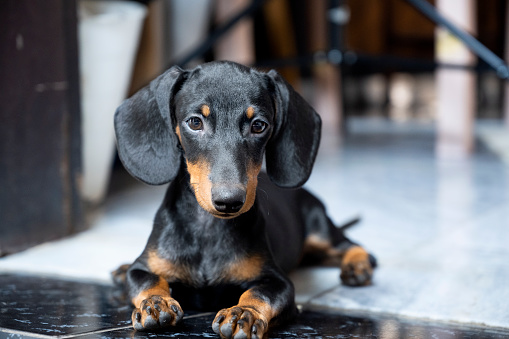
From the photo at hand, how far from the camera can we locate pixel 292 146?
2.22 m

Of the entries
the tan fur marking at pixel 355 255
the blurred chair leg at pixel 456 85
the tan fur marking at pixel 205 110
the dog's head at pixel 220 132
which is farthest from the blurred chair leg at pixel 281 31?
Result: the tan fur marking at pixel 205 110

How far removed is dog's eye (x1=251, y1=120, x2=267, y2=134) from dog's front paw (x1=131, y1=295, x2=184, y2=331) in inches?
20.7

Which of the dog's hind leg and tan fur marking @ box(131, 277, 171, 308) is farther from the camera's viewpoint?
the dog's hind leg

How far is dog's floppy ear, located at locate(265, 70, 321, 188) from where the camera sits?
2.20 m

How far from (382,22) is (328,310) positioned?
8746 mm

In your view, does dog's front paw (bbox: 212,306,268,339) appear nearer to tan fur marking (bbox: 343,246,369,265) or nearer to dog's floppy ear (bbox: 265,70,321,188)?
dog's floppy ear (bbox: 265,70,321,188)

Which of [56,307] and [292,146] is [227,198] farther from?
[56,307]

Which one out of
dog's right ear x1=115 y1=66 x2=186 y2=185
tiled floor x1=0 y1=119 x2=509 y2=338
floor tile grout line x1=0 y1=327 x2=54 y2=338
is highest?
dog's right ear x1=115 y1=66 x2=186 y2=185

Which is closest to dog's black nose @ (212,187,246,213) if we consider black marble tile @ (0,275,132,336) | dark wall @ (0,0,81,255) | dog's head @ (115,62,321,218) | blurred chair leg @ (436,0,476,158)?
dog's head @ (115,62,321,218)

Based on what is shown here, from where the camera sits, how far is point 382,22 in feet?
34.6

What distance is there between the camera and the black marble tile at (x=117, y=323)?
6.50 feet

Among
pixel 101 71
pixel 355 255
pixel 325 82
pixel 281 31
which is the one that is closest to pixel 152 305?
pixel 355 255

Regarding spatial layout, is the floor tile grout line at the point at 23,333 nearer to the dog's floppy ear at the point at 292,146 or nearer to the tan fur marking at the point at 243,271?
the tan fur marking at the point at 243,271

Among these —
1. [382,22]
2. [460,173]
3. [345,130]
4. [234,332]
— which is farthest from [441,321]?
[382,22]
